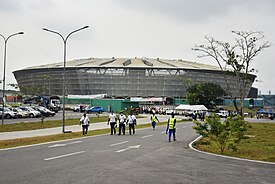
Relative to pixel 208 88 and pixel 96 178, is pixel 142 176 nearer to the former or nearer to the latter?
pixel 96 178

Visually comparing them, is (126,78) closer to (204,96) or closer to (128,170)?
(204,96)

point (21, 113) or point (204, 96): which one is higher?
point (204, 96)

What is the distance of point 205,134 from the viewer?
16969 mm

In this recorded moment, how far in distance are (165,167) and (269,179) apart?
296 centimetres

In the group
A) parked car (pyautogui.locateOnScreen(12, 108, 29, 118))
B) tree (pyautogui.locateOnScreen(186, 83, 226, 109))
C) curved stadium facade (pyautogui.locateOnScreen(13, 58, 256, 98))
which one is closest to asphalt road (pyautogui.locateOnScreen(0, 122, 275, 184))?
parked car (pyautogui.locateOnScreen(12, 108, 29, 118))

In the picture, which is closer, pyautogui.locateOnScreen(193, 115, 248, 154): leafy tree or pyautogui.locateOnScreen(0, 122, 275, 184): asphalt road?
pyautogui.locateOnScreen(0, 122, 275, 184): asphalt road

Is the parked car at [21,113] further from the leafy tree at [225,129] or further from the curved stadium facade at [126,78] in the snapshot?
the curved stadium facade at [126,78]

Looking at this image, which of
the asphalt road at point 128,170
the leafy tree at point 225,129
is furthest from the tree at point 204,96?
the asphalt road at point 128,170

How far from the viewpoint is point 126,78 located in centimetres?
11156

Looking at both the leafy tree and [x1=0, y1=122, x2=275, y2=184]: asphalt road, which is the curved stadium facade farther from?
[x1=0, y1=122, x2=275, y2=184]: asphalt road

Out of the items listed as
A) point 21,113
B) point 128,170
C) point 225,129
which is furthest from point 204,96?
point 128,170

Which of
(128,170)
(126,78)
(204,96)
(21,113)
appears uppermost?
(126,78)

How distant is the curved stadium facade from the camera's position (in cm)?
11081

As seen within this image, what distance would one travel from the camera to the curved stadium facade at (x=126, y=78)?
11081 cm
